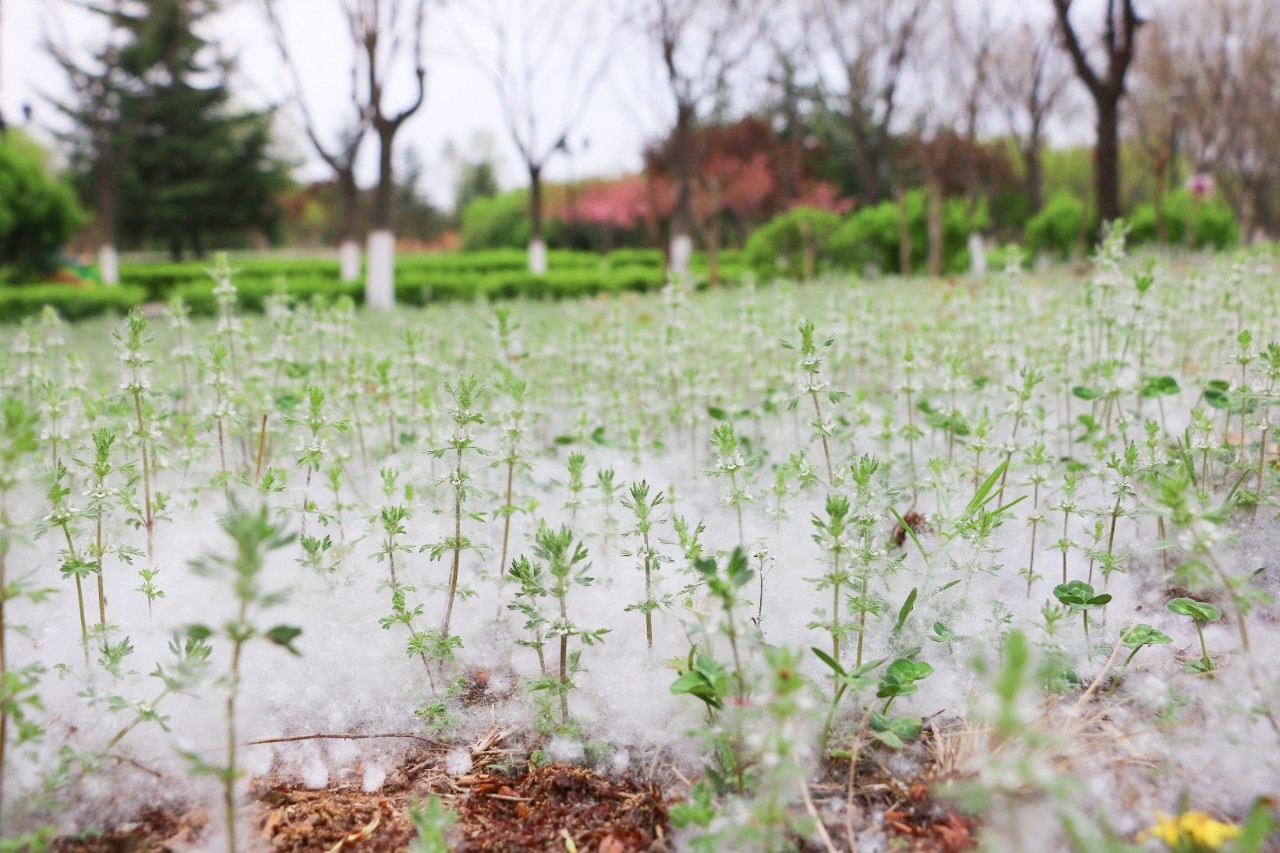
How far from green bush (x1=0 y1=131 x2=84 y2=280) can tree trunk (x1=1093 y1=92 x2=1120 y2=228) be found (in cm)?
2395

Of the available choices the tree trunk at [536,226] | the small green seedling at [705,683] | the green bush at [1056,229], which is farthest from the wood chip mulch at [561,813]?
the tree trunk at [536,226]

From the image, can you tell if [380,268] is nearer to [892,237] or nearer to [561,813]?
[892,237]

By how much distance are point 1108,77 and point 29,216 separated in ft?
82.5

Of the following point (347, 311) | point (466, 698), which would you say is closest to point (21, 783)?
point (466, 698)

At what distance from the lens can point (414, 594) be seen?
236 cm

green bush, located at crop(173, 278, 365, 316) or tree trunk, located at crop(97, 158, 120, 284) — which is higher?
tree trunk, located at crop(97, 158, 120, 284)

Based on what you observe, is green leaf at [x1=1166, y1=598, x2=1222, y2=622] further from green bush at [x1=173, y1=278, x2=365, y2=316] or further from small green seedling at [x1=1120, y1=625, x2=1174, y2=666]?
green bush at [x1=173, y1=278, x2=365, y2=316]

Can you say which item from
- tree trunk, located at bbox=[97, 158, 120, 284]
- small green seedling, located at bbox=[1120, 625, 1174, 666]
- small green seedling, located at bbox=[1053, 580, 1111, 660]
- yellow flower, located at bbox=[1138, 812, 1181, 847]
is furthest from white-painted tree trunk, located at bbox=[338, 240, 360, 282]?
yellow flower, located at bbox=[1138, 812, 1181, 847]

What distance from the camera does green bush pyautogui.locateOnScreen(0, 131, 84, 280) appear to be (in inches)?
796

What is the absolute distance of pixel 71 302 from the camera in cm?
1293

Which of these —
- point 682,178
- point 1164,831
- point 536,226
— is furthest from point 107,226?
point 1164,831

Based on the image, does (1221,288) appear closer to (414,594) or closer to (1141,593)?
(1141,593)

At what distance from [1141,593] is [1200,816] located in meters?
1.10

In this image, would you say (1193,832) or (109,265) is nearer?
(1193,832)
